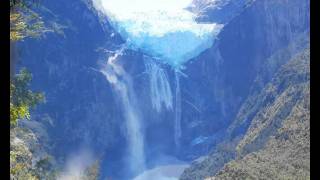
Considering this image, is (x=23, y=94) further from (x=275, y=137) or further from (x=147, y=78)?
(x=147, y=78)

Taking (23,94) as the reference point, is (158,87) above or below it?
above

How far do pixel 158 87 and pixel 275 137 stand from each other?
56.0 meters

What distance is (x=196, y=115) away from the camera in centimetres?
12044

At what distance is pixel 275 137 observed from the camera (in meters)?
66.4

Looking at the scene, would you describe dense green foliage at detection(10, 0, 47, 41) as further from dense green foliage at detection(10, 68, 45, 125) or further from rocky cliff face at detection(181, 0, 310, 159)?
rocky cliff face at detection(181, 0, 310, 159)

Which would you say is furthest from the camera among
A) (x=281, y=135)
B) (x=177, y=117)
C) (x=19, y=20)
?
(x=177, y=117)

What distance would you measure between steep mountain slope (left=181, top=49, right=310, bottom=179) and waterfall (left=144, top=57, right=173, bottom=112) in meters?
16.9

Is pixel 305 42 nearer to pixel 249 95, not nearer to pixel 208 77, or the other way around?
pixel 249 95

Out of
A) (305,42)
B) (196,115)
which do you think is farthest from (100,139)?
(305,42)

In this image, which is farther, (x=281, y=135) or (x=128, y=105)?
(x=128, y=105)

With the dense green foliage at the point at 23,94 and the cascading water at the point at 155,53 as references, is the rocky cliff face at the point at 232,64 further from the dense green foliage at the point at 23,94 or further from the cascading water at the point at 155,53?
the dense green foliage at the point at 23,94

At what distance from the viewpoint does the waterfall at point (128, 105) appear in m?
116

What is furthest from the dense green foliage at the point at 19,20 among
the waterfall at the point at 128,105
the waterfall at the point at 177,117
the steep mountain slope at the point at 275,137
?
the waterfall at the point at 177,117

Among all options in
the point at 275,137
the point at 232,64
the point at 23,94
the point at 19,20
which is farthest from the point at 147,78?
the point at 19,20
